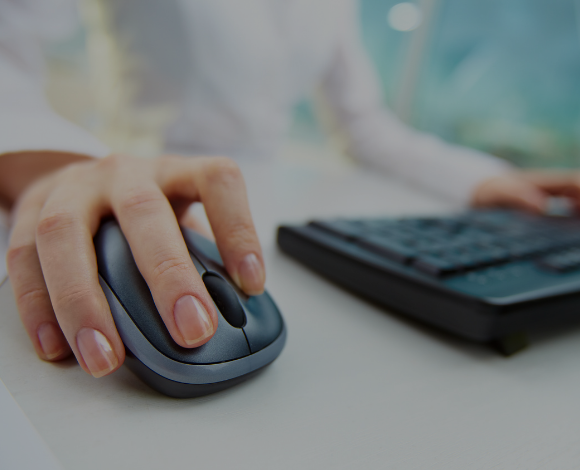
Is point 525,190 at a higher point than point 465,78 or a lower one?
lower

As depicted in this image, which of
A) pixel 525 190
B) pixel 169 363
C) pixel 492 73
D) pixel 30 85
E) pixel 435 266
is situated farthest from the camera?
pixel 492 73

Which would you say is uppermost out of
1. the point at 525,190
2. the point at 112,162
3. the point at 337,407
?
the point at 112,162

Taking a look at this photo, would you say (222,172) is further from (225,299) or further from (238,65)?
(238,65)

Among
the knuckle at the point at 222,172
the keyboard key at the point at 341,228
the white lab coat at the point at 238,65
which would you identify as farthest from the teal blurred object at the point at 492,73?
the knuckle at the point at 222,172

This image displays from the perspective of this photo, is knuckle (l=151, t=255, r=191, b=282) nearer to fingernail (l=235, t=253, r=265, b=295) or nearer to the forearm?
fingernail (l=235, t=253, r=265, b=295)

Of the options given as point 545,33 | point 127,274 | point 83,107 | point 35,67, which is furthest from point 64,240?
point 545,33

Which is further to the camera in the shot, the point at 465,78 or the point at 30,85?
the point at 465,78

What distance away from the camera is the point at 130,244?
0.21m

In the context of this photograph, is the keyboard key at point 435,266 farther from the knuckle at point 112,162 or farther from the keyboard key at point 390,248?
the knuckle at point 112,162

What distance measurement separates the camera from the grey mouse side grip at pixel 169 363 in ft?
0.55

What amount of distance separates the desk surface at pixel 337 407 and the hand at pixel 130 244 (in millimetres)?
18

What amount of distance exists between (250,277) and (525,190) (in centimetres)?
66

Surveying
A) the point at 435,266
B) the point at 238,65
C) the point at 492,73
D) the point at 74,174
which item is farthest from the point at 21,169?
the point at 492,73

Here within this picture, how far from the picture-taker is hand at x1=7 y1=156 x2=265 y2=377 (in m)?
0.17
